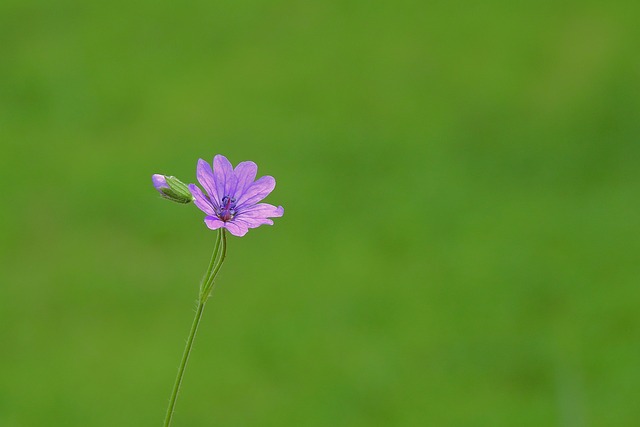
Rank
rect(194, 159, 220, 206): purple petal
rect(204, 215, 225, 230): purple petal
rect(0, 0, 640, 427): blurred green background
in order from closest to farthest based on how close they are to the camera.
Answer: rect(204, 215, 225, 230): purple petal
rect(194, 159, 220, 206): purple petal
rect(0, 0, 640, 427): blurred green background

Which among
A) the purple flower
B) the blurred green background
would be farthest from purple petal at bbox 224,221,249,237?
the blurred green background

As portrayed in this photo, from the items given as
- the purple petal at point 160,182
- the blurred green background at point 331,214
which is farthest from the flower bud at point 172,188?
the blurred green background at point 331,214

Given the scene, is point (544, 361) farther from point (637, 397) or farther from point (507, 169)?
point (507, 169)

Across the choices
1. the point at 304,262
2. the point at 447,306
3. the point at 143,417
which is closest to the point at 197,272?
the point at 304,262

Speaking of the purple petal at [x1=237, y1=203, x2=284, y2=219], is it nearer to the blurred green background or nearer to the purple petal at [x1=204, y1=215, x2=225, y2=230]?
the purple petal at [x1=204, y1=215, x2=225, y2=230]

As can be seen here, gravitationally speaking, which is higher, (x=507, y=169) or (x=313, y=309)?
(x=507, y=169)

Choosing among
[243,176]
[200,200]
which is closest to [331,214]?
[243,176]
